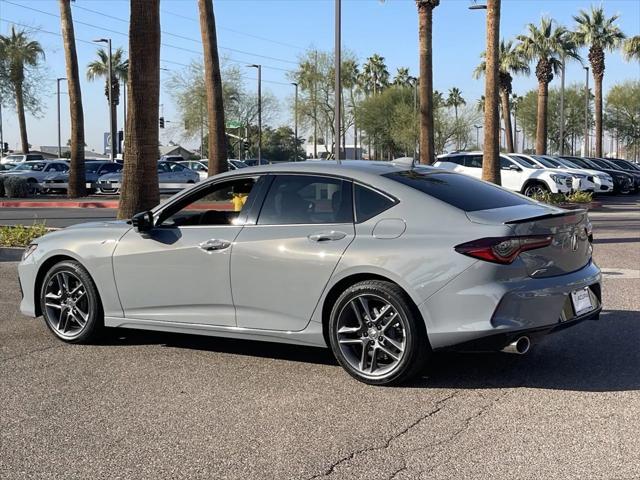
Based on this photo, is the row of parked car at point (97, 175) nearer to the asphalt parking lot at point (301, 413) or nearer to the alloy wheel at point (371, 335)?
the asphalt parking lot at point (301, 413)

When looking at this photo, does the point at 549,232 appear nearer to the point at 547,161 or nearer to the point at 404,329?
the point at 404,329

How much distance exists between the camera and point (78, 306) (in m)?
6.79

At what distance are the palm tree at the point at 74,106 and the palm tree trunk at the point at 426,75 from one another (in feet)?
39.7

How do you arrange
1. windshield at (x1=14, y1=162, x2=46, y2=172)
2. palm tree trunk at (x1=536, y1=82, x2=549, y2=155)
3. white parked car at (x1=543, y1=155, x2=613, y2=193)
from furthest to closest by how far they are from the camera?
palm tree trunk at (x1=536, y1=82, x2=549, y2=155) → windshield at (x1=14, y1=162, x2=46, y2=172) → white parked car at (x1=543, y1=155, x2=613, y2=193)

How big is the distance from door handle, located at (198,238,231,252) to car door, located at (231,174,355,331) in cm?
10

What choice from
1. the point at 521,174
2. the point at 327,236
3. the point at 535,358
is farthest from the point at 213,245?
the point at 521,174

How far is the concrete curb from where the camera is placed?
12.1 metres

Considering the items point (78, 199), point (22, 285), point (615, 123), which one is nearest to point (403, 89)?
point (615, 123)

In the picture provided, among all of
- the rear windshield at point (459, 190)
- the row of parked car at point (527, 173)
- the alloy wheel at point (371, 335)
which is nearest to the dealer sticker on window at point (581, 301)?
the rear windshield at point (459, 190)

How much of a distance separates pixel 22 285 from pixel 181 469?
12.4 ft

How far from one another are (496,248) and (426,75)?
2278 centimetres

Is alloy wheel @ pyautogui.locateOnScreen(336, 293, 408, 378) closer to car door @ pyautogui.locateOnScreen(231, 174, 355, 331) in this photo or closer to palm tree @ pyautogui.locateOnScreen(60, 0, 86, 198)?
car door @ pyautogui.locateOnScreen(231, 174, 355, 331)

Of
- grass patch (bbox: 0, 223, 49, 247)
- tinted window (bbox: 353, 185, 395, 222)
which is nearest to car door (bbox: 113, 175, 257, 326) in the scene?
tinted window (bbox: 353, 185, 395, 222)

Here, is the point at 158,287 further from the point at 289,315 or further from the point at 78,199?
the point at 78,199
